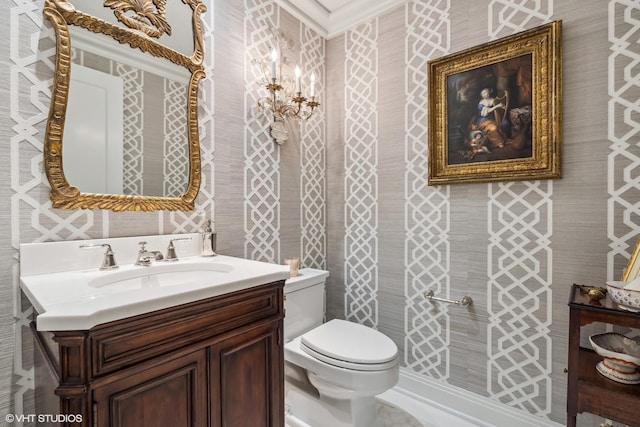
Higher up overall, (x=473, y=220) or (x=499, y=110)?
(x=499, y=110)

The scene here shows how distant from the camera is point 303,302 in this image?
164cm

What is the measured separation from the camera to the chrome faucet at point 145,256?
Answer: 1.16 meters

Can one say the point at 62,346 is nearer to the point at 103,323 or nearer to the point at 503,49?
the point at 103,323

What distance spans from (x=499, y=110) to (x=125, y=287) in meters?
1.86

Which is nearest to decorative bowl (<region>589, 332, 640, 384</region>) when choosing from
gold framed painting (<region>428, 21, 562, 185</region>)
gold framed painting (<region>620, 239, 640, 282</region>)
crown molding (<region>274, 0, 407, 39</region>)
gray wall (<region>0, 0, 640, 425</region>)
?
gray wall (<region>0, 0, 640, 425</region>)

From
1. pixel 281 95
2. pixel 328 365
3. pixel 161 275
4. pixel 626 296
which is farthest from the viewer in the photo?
pixel 281 95

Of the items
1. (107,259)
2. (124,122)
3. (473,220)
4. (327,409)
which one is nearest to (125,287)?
(107,259)

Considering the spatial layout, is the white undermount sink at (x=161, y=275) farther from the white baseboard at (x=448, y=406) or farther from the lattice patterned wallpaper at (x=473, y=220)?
the white baseboard at (x=448, y=406)

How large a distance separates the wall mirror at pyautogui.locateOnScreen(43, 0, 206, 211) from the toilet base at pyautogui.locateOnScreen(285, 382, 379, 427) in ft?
3.77

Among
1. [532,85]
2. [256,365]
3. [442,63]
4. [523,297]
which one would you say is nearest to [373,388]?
[256,365]

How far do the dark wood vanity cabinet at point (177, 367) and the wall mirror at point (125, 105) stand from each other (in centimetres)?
59

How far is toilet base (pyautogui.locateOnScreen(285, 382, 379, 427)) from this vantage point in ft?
4.54

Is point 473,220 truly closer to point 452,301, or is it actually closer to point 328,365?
point 452,301

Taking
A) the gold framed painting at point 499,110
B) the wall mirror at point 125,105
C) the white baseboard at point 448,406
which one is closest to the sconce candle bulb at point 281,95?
the wall mirror at point 125,105
